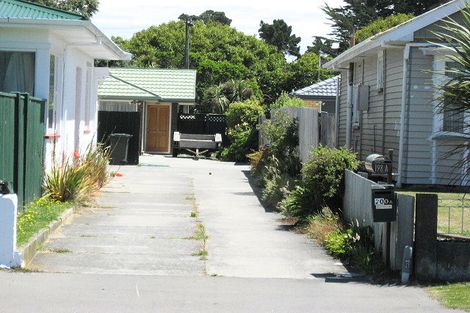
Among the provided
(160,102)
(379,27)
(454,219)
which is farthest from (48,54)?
(379,27)

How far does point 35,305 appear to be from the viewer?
760 cm

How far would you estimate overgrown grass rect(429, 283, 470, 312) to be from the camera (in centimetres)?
806

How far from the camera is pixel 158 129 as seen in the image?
1510 inches

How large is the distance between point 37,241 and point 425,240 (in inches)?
182

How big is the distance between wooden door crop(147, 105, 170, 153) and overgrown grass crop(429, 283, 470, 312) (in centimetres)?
2983

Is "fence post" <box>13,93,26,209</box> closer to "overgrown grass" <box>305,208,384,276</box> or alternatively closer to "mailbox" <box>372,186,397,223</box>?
"overgrown grass" <box>305,208,384,276</box>

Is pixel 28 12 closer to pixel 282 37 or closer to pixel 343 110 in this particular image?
pixel 343 110

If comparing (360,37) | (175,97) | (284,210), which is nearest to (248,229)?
(284,210)

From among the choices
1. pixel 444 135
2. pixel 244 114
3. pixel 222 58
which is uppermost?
pixel 222 58

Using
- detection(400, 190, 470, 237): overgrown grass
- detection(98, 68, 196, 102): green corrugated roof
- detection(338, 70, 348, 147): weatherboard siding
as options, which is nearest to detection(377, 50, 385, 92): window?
detection(338, 70, 348, 147): weatherboard siding

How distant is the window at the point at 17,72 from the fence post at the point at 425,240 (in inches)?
309

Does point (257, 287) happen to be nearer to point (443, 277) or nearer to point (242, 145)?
point (443, 277)

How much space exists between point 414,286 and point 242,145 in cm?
2534

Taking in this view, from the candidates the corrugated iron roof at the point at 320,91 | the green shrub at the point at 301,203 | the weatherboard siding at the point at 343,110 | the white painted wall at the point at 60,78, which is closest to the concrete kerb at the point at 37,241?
the white painted wall at the point at 60,78
